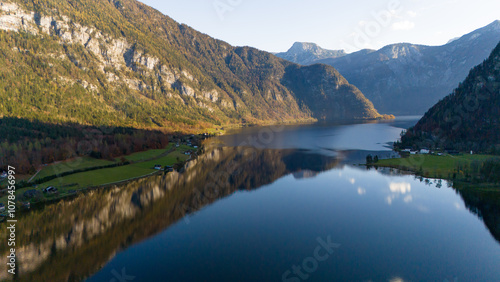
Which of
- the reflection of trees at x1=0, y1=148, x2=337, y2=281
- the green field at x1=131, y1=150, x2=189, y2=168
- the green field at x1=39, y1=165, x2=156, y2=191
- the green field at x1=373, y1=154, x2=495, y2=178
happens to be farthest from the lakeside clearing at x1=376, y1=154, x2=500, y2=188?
the green field at x1=39, y1=165, x2=156, y2=191

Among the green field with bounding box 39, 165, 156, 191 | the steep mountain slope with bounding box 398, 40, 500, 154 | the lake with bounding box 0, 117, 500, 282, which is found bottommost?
the lake with bounding box 0, 117, 500, 282

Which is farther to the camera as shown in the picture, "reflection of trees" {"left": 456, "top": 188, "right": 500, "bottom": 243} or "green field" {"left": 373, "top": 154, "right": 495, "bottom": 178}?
"green field" {"left": 373, "top": 154, "right": 495, "bottom": 178}

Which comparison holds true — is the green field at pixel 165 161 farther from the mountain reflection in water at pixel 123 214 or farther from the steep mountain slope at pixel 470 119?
the steep mountain slope at pixel 470 119

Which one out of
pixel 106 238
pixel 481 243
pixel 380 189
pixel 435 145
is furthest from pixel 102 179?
pixel 435 145

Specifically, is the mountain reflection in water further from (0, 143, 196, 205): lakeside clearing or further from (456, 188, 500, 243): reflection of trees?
(0, 143, 196, 205): lakeside clearing

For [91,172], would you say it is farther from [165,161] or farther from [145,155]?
[145,155]

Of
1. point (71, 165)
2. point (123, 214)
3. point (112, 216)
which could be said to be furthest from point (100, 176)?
point (112, 216)

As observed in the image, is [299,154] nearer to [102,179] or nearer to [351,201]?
[351,201]
